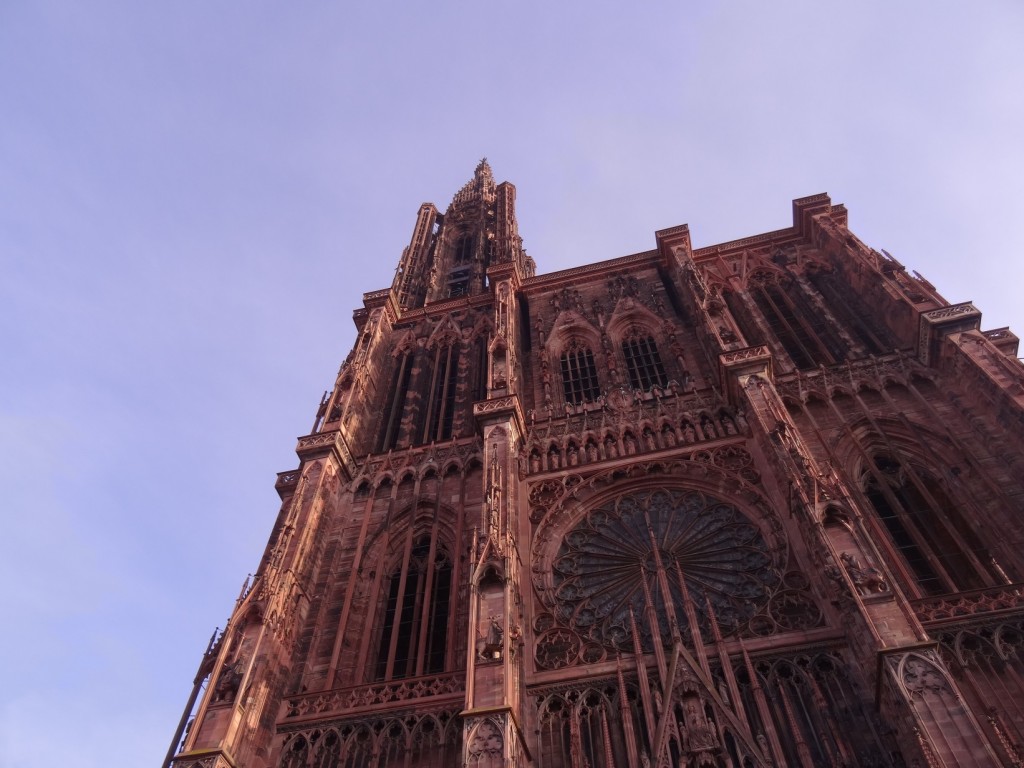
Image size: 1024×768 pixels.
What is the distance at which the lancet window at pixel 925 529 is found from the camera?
14258 millimetres

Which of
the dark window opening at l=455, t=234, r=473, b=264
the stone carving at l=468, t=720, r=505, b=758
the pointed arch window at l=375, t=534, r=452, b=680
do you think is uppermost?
the dark window opening at l=455, t=234, r=473, b=264

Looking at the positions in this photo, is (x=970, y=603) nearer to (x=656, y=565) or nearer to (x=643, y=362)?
(x=656, y=565)

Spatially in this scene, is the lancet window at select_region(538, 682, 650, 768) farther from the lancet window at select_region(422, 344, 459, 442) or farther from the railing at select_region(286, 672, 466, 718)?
the lancet window at select_region(422, 344, 459, 442)

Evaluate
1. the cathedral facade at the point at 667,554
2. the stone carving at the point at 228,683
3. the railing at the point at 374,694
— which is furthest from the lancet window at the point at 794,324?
the stone carving at the point at 228,683

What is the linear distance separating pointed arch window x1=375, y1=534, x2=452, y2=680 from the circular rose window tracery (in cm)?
273

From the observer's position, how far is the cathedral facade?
12195 millimetres

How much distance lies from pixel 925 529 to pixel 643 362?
33.1 feet

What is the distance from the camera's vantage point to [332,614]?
671 inches

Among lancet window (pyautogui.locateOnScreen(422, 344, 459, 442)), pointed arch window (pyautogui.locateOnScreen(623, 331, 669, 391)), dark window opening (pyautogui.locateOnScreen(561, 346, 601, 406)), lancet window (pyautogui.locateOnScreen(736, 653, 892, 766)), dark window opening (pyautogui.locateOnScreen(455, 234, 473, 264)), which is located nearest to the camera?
lancet window (pyautogui.locateOnScreen(736, 653, 892, 766))

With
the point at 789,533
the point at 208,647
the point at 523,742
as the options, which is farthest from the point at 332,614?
the point at 789,533

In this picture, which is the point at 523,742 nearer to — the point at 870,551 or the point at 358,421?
the point at 870,551

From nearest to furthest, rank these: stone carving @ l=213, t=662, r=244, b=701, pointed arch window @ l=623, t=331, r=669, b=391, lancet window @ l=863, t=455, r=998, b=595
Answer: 1. stone carving @ l=213, t=662, r=244, b=701
2. lancet window @ l=863, t=455, r=998, b=595
3. pointed arch window @ l=623, t=331, r=669, b=391

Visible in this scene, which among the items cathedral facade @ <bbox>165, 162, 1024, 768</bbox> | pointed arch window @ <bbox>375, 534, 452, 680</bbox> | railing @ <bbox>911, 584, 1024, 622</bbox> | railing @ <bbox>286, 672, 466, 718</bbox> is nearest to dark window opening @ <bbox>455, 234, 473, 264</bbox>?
cathedral facade @ <bbox>165, 162, 1024, 768</bbox>

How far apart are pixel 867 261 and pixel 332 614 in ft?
59.1
